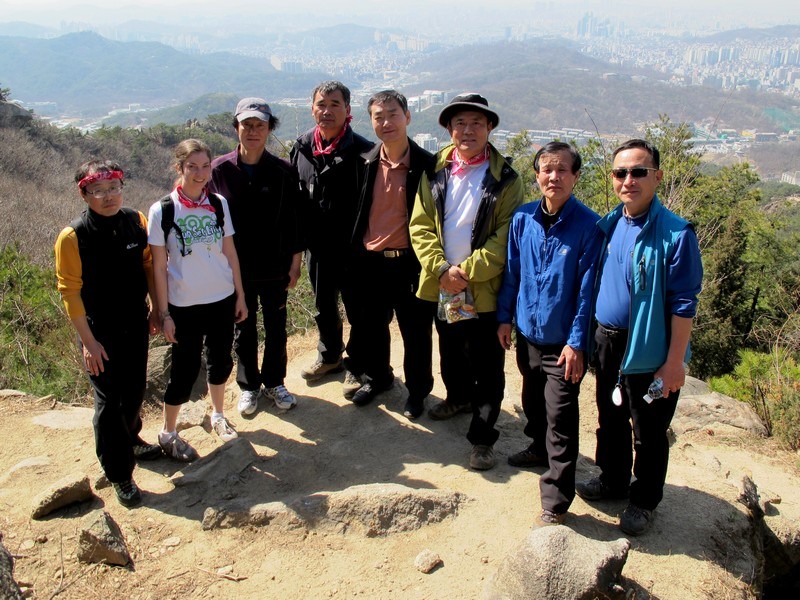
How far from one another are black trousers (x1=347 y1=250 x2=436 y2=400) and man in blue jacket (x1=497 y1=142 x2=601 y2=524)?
954mm

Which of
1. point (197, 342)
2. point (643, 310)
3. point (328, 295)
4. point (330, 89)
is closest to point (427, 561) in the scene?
point (643, 310)

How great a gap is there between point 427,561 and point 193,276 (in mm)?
2269

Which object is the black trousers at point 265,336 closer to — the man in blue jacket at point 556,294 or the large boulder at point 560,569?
the man in blue jacket at point 556,294

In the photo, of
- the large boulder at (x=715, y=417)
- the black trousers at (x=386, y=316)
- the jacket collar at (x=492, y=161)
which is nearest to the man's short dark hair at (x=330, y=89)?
the jacket collar at (x=492, y=161)

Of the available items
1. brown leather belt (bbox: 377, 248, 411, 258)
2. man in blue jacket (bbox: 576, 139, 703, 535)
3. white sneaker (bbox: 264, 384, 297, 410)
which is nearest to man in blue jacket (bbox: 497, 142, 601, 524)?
man in blue jacket (bbox: 576, 139, 703, 535)

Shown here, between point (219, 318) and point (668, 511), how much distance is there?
3.21 m

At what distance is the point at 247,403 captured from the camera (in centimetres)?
510

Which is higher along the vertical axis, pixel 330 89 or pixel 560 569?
pixel 330 89

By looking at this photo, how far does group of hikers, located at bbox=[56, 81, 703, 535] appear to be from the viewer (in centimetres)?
335

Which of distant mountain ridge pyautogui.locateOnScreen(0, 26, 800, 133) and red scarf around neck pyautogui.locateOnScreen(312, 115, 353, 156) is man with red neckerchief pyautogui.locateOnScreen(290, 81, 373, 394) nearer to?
red scarf around neck pyautogui.locateOnScreen(312, 115, 353, 156)

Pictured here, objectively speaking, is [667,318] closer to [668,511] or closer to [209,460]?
[668,511]

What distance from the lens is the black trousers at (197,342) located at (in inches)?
161

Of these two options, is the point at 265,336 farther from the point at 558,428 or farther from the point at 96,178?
the point at 558,428

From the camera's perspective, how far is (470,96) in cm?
384
